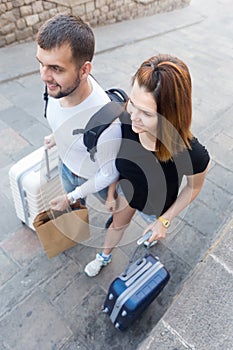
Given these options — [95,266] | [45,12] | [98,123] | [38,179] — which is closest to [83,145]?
[98,123]

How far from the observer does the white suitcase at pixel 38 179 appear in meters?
1.84

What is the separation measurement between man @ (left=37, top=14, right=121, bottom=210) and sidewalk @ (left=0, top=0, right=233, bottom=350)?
2.30ft

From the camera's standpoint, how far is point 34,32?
15.6 ft

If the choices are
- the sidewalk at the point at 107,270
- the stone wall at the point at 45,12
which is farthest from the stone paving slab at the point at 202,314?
the stone wall at the point at 45,12

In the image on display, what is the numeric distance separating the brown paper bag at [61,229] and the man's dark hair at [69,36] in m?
0.85

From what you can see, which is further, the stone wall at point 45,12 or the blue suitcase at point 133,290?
the stone wall at point 45,12

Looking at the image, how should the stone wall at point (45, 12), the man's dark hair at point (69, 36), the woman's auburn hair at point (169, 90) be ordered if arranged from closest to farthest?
the woman's auburn hair at point (169, 90) < the man's dark hair at point (69, 36) < the stone wall at point (45, 12)

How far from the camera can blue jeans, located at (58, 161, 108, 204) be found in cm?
171

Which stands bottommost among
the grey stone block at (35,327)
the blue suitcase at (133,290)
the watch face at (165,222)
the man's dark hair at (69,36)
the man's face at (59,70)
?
the grey stone block at (35,327)

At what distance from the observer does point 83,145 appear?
4.90ft

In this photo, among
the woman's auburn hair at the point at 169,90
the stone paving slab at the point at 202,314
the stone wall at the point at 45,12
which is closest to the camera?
the woman's auburn hair at the point at 169,90

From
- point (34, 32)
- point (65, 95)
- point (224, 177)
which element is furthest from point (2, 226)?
point (34, 32)

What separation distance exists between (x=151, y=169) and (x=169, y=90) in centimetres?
42

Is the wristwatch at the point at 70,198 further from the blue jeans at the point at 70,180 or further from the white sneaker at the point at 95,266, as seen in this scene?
the white sneaker at the point at 95,266
